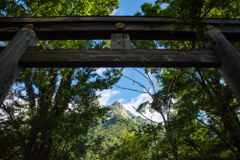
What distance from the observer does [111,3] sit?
7.98 m

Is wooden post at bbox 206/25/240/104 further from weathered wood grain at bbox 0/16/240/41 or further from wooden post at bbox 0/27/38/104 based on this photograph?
wooden post at bbox 0/27/38/104

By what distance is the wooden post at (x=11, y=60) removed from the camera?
1470 mm

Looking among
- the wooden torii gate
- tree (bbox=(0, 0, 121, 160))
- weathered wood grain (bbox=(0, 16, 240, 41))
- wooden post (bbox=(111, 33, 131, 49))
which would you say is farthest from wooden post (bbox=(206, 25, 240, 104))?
tree (bbox=(0, 0, 121, 160))

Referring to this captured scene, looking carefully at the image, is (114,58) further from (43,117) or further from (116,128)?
(116,128)

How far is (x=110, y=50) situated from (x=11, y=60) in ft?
4.75

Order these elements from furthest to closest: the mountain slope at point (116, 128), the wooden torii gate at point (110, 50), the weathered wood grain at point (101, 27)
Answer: the mountain slope at point (116, 128) < the weathered wood grain at point (101, 27) < the wooden torii gate at point (110, 50)

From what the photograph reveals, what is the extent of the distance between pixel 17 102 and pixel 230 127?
351 inches

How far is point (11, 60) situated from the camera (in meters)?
1.64

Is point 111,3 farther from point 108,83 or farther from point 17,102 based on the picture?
point 17,102

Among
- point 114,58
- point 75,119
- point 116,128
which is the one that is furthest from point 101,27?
point 116,128

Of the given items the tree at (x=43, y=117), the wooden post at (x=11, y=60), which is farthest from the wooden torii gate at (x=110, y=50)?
the tree at (x=43, y=117)

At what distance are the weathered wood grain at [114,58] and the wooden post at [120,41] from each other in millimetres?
239

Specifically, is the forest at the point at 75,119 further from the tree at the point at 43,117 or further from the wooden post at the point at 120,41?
the wooden post at the point at 120,41

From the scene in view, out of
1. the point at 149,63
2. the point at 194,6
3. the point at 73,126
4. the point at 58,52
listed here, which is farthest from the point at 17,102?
the point at 194,6
